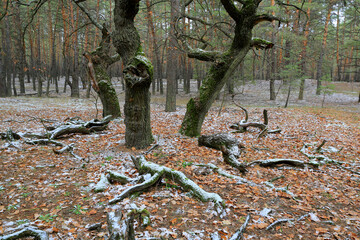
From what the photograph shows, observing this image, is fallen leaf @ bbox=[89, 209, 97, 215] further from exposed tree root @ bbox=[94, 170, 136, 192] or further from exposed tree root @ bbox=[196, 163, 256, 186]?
exposed tree root @ bbox=[196, 163, 256, 186]

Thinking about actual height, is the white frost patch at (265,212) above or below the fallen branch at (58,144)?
below

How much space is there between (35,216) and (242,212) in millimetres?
3108

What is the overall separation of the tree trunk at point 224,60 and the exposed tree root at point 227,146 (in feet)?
3.89

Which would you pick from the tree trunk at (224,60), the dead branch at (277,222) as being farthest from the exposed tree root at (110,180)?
the tree trunk at (224,60)

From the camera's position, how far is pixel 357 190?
14.3 ft

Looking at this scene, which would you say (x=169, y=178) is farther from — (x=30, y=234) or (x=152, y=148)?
(x=30, y=234)

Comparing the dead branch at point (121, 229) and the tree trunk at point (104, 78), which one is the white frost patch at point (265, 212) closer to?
the dead branch at point (121, 229)

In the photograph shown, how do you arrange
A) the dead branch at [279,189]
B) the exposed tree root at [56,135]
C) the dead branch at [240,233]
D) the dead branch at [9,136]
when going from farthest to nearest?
the dead branch at [9,136] → the exposed tree root at [56,135] → the dead branch at [279,189] → the dead branch at [240,233]

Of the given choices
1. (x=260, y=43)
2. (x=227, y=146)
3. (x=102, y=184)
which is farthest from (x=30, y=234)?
(x=260, y=43)

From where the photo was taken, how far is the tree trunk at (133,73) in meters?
5.06

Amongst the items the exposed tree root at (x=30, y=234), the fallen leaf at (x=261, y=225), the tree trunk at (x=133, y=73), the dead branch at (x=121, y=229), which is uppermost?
the tree trunk at (x=133, y=73)

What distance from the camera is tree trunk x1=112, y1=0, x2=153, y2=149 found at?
5059 millimetres

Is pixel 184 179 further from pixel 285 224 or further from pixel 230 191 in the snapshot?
A: pixel 285 224

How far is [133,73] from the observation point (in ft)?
16.7
